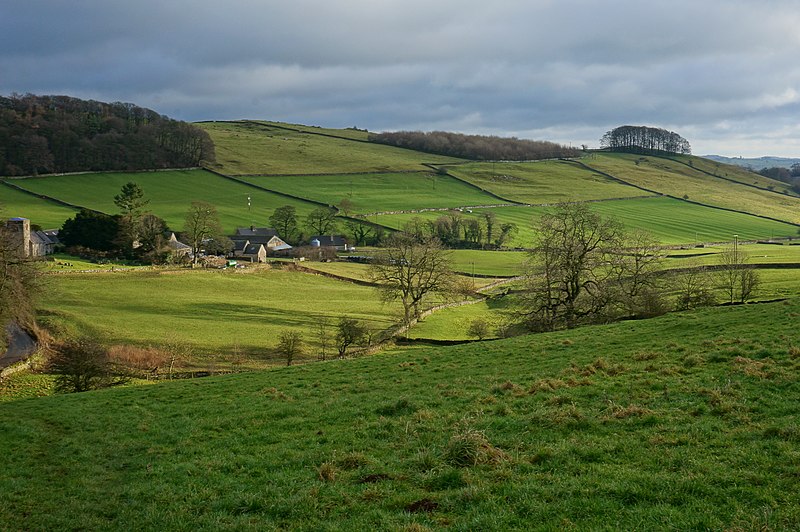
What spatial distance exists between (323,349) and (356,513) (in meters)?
36.5

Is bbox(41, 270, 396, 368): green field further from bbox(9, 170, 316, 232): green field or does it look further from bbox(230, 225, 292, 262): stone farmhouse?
bbox(9, 170, 316, 232): green field

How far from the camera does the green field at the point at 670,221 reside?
136 meters

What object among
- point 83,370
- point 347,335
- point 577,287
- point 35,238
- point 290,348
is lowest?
point 290,348

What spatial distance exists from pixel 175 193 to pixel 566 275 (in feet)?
429

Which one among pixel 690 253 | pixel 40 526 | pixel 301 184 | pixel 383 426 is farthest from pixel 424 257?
pixel 301 184

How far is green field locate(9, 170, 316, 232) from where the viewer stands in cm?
13412

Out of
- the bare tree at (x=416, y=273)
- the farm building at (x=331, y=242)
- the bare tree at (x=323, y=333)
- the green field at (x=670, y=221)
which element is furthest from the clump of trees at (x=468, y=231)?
the bare tree at (x=323, y=333)

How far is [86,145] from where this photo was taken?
164 meters

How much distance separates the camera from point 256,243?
394 feet

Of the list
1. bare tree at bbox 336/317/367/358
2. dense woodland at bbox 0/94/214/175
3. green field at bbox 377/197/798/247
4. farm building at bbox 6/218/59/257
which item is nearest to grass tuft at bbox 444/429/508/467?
bare tree at bbox 336/317/367/358

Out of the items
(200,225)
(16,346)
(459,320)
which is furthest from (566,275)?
(200,225)

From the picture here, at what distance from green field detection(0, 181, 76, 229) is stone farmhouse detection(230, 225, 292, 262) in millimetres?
31708

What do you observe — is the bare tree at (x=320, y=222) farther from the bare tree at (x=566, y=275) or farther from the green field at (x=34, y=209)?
the bare tree at (x=566, y=275)

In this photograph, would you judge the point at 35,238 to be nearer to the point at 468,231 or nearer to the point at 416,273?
the point at 416,273
